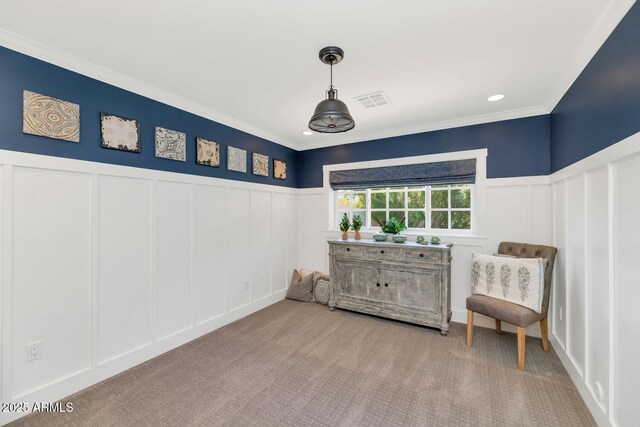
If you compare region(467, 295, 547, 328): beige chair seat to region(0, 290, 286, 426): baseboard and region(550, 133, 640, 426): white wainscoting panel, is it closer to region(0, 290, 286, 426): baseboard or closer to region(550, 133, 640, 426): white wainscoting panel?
region(550, 133, 640, 426): white wainscoting panel

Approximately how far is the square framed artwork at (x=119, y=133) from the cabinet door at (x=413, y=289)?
3013 millimetres

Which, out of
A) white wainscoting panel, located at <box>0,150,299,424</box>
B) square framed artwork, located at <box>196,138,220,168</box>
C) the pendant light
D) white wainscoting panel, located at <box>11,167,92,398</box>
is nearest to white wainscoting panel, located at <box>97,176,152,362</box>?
white wainscoting panel, located at <box>0,150,299,424</box>

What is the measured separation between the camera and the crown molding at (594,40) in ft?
4.85

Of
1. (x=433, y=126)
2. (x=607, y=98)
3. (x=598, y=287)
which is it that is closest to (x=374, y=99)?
(x=433, y=126)

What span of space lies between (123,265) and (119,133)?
1.15 meters

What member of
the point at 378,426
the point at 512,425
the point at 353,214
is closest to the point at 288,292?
the point at 353,214

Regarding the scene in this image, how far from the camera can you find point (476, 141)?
10.9 ft

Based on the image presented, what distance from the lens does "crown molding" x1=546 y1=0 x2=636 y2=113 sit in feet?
4.85

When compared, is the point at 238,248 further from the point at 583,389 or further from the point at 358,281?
the point at 583,389

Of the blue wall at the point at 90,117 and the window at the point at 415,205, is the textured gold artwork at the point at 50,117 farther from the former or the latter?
the window at the point at 415,205

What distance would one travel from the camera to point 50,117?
6.41ft

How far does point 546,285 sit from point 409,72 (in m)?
2.32

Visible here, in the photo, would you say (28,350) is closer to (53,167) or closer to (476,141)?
(53,167)

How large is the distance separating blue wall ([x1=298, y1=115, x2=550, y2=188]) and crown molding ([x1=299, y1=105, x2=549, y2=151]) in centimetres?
5
